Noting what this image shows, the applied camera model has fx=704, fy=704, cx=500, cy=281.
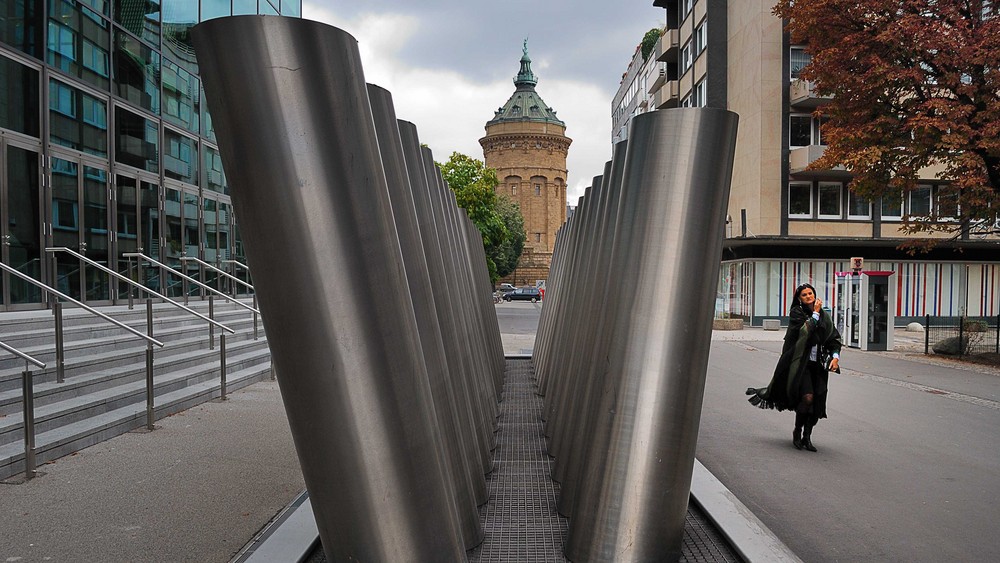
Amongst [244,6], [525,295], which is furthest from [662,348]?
[525,295]

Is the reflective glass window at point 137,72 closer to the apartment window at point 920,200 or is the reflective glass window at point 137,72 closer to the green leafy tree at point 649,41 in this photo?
→ the apartment window at point 920,200

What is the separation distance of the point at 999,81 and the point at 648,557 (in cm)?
1679

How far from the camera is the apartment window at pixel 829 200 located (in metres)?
30.2

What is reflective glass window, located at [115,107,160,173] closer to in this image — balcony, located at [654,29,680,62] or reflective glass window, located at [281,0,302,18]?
Answer: reflective glass window, located at [281,0,302,18]

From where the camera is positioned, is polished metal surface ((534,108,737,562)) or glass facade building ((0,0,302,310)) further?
glass facade building ((0,0,302,310))

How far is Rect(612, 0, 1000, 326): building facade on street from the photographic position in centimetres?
2916

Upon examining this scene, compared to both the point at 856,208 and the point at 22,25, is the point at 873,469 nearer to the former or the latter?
the point at 22,25

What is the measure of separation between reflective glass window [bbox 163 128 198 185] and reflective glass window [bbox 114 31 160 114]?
3.02ft

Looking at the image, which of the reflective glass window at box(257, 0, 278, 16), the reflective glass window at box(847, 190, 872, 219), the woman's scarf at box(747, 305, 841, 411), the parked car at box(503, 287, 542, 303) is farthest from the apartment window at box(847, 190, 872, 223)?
the parked car at box(503, 287, 542, 303)

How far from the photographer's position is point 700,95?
34062 millimetres

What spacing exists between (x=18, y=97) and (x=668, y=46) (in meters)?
32.5

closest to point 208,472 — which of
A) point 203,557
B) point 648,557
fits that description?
point 203,557

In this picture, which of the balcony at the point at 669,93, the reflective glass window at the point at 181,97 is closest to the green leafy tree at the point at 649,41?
the balcony at the point at 669,93

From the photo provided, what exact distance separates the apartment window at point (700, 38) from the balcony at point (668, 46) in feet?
10.3
